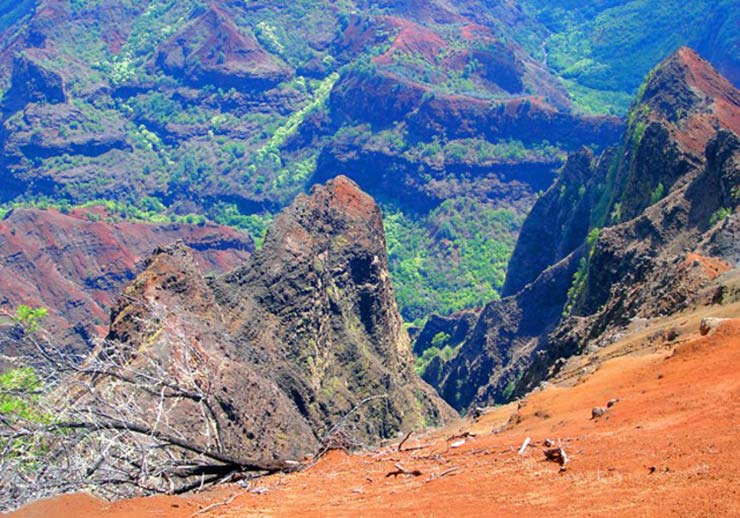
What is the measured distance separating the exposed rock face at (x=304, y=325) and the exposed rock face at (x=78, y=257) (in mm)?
32801

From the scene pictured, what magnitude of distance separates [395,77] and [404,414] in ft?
322

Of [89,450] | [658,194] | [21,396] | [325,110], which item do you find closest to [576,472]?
[89,450]

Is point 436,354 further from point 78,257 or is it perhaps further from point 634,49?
point 634,49

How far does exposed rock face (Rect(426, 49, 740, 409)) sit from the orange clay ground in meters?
9.46

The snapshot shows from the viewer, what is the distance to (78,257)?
318ft

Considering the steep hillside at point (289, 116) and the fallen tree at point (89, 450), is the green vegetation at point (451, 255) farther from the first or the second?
the fallen tree at point (89, 450)

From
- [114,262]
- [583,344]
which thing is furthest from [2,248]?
[583,344]

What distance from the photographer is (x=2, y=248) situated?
93375 mm

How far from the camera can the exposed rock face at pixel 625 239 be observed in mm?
35094

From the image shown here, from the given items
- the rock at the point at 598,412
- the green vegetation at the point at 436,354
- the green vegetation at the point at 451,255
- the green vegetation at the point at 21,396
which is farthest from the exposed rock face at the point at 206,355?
the green vegetation at the point at 451,255

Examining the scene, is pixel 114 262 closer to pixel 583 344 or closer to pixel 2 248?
pixel 2 248

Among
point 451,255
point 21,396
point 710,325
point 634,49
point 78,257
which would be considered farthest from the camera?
point 634,49

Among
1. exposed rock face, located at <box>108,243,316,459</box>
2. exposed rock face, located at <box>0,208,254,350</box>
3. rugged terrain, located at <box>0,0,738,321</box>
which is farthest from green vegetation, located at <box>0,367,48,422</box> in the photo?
rugged terrain, located at <box>0,0,738,321</box>

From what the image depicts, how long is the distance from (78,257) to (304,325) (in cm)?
5760
